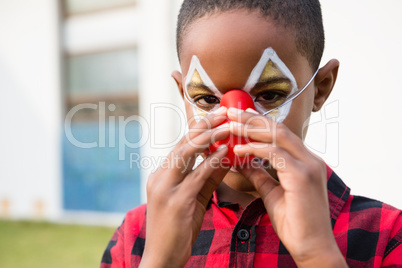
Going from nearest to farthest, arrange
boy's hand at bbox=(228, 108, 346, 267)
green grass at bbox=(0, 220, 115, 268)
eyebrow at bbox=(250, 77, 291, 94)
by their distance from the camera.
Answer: boy's hand at bbox=(228, 108, 346, 267)
eyebrow at bbox=(250, 77, 291, 94)
green grass at bbox=(0, 220, 115, 268)

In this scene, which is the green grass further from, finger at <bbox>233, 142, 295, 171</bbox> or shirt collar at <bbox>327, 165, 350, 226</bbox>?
finger at <bbox>233, 142, 295, 171</bbox>

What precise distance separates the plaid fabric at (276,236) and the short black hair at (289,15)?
14.7 inches

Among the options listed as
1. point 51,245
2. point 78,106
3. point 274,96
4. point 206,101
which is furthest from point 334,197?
point 78,106

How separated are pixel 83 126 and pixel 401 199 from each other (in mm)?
3557

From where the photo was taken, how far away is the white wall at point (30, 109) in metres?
5.07

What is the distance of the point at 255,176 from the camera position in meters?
0.99

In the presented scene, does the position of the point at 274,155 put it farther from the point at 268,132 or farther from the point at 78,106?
the point at 78,106

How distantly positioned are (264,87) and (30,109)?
4.80 m

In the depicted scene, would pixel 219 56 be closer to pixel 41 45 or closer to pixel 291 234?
pixel 291 234

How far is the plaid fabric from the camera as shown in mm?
1041

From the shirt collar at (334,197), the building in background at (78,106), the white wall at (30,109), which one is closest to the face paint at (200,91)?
the shirt collar at (334,197)

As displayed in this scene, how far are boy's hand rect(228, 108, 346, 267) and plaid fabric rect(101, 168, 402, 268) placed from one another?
164 mm

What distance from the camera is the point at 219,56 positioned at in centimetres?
102

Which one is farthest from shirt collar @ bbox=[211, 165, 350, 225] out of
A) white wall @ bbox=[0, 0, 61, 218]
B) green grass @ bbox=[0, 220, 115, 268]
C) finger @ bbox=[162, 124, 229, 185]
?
white wall @ bbox=[0, 0, 61, 218]
